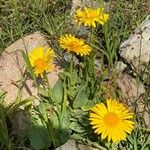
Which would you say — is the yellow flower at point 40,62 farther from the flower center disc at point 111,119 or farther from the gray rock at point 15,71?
the flower center disc at point 111,119

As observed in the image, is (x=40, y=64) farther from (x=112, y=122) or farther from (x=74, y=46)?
(x=112, y=122)

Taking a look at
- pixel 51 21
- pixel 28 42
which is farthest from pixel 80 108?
pixel 51 21

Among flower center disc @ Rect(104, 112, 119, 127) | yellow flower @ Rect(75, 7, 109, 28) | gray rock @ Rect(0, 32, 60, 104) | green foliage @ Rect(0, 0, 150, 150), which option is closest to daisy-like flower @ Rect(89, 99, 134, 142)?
flower center disc @ Rect(104, 112, 119, 127)

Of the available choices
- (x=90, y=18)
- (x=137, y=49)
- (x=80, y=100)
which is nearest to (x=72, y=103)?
(x=80, y=100)

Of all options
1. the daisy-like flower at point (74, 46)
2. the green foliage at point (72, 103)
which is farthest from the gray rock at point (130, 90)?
the daisy-like flower at point (74, 46)

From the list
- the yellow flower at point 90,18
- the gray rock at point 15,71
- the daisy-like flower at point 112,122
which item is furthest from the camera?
the gray rock at point 15,71

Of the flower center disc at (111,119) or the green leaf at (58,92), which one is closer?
the flower center disc at (111,119)

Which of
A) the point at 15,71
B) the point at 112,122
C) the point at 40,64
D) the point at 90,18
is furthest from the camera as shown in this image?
the point at 15,71

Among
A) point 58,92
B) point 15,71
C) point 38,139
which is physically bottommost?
point 38,139

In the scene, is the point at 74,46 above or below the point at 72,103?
above
